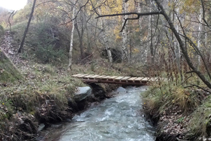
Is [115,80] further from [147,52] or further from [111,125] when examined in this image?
[147,52]

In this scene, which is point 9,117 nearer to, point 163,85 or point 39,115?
point 39,115

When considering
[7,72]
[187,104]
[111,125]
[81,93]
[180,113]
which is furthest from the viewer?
[81,93]

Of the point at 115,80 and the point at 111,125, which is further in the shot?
the point at 115,80

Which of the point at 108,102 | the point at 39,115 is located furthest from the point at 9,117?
the point at 108,102

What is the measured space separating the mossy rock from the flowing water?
7.99 ft

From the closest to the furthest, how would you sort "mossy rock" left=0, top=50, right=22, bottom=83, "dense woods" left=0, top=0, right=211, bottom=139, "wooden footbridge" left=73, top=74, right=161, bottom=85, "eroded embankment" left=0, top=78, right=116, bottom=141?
1. "dense woods" left=0, top=0, right=211, bottom=139
2. "eroded embankment" left=0, top=78, right=116, bottom=141
3. "mossy rock" left=0, top=50, right=22, bottom=83
4. "wooden footbridge" left=73, top=74, right=161, bottom=85

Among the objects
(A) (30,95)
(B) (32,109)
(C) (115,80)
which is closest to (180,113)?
(B) (32,109)

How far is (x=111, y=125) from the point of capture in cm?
621

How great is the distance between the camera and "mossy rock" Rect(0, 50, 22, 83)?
21.1 ft

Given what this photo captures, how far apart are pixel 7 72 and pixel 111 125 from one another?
382cm

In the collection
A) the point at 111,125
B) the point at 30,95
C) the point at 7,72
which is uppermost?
the point at 7,72

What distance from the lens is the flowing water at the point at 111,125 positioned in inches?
208

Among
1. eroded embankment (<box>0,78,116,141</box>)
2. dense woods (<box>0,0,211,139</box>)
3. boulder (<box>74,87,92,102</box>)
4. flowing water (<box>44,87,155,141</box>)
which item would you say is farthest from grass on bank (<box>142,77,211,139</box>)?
eroded embankment (<box>0,78,116,141</box>)

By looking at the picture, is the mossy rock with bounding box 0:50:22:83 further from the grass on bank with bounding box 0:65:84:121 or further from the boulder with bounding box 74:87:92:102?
the boulder with bounding box 74:87:92:102
